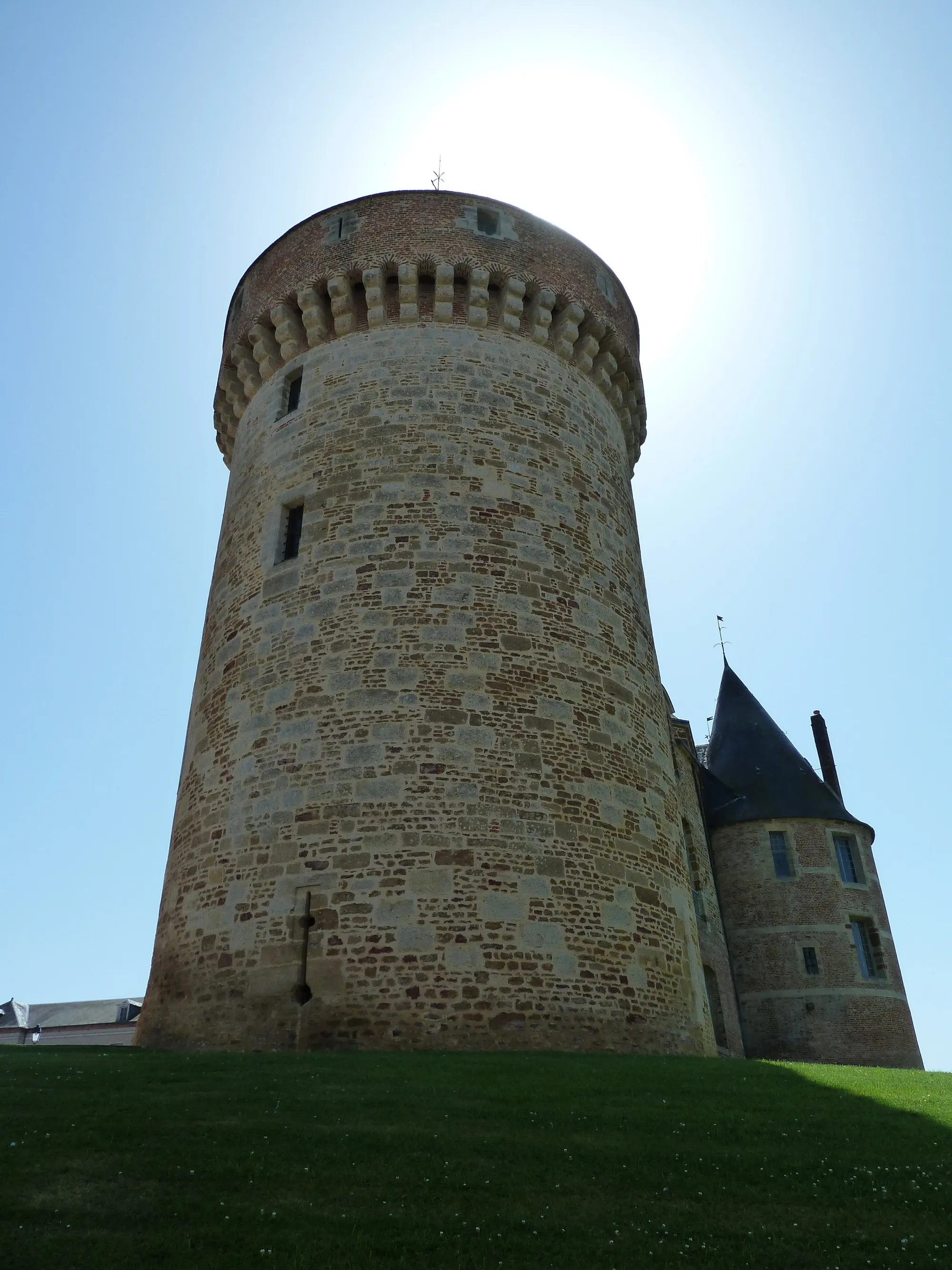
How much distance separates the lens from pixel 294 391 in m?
14.1

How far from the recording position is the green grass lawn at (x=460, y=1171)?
11.9ft

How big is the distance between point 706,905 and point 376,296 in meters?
13.0

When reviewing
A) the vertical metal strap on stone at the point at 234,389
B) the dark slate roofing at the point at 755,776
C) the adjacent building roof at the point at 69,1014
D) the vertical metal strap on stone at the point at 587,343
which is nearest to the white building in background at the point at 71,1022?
the adjacent building roof at the point at 69,1014

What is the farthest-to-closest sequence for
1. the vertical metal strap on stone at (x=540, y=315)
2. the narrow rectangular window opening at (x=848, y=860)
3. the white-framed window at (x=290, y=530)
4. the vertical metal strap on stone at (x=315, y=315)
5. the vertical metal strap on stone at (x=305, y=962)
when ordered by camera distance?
the narrow rectangular window opening at (x=848, y=860)
the vertical metal strap on stone at (x=540, y=315)
the vertical metal strap on stone at (x=315, y=315)
the white-framed window at (x=290, y=530)
the vertical metal strap on stone at (x=305, y=962)

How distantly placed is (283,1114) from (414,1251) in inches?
82.6

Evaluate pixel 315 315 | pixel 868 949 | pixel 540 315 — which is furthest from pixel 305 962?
pixel 868 949

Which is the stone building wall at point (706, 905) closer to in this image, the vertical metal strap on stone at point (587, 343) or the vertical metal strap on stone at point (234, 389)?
the vertical metal strap on stone at point (587, 343)

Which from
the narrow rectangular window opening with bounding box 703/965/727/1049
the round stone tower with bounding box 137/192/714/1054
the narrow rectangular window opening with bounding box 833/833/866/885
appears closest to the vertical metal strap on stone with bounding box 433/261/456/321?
the round stone tower with bounding box 137/192/714/1054

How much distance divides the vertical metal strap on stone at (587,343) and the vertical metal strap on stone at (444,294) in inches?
85.3

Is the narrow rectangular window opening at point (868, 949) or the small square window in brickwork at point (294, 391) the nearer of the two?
the small square window in brickwork at point (294, 391)

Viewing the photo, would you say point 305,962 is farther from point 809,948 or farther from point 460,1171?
point 809,948

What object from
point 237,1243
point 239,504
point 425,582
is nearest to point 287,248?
point 239,504

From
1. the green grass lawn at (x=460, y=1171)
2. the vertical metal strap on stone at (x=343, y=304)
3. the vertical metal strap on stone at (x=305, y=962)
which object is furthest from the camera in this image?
the vertical metal strap on stone at (x=343, y=304)

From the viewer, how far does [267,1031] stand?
9219 millimetres
